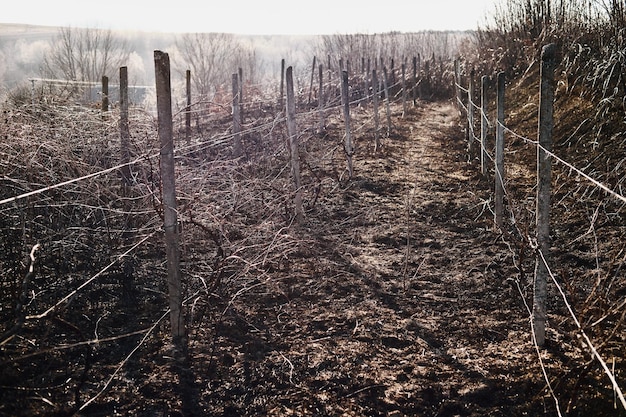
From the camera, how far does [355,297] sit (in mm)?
4484

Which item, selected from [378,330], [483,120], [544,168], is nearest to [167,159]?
[378,330]

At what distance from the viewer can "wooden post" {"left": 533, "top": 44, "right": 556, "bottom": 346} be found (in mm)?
3355

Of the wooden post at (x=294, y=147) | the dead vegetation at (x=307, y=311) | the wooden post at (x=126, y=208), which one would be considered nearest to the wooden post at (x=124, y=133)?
the wooden post at (x=126, y=208)

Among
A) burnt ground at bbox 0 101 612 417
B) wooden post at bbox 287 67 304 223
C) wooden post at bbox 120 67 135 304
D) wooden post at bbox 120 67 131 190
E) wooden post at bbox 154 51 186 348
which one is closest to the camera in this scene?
burnt ground at bbox 0 101 612 417

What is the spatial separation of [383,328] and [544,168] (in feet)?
4.84

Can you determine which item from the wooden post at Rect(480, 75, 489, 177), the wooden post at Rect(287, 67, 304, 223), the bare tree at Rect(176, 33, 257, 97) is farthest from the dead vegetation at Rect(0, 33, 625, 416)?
the bare tree at Rect(176, 33, 257, 97)

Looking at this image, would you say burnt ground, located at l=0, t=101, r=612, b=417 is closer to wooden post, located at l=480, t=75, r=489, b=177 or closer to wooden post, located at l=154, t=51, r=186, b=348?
wooden post, located at l=154, t=51, r=186, b=348

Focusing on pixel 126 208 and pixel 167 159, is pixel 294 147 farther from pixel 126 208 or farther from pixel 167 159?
pixel 167 159

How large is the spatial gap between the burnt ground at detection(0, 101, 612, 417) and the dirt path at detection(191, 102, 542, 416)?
12 mm

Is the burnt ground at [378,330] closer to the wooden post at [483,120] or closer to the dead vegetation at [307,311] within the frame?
the dead vegetation at [307,311]

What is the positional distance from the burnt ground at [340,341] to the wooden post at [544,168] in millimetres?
155

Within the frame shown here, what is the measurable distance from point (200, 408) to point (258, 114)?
1245 cm

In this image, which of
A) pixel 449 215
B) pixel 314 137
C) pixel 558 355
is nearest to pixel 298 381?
pixel 558 355

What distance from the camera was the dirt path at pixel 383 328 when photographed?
3100mm
